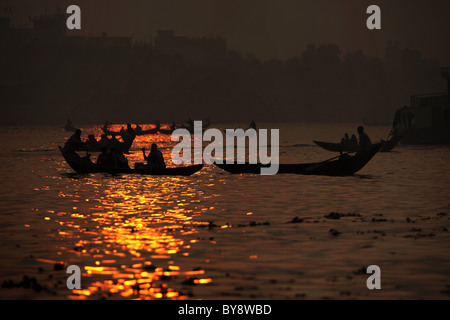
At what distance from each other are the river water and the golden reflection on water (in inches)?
1.3

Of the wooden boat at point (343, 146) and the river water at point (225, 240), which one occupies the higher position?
the wooden boat at point (343, 146)

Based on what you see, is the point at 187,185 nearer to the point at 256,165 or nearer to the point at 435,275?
the point at 256,165

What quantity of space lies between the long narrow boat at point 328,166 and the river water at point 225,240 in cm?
186

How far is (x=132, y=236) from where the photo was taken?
1850 cm

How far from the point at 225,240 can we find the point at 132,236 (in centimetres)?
220

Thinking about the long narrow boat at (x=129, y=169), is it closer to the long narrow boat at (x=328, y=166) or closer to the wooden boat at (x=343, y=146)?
the long narrow boat at (x=328, y=166)

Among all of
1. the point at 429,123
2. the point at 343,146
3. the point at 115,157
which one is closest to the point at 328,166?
the point at 115,157

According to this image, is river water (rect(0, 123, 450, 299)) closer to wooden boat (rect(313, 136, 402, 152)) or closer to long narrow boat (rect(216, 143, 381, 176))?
long narrow boat (rect(216, 143, 381, 176))

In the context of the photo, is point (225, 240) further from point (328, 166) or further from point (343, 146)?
point (343, 146)

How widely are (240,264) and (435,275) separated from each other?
3.60 meters

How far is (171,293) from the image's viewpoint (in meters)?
12.8

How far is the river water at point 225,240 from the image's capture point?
13.3 metres

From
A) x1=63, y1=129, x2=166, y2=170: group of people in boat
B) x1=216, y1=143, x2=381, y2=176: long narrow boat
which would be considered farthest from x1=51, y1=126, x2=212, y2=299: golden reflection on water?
x1=216, y1=143, x2=381, y2=176: long narrow boat

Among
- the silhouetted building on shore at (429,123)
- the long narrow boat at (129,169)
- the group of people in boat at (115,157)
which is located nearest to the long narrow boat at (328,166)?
the long narrow boat at (129,169)
